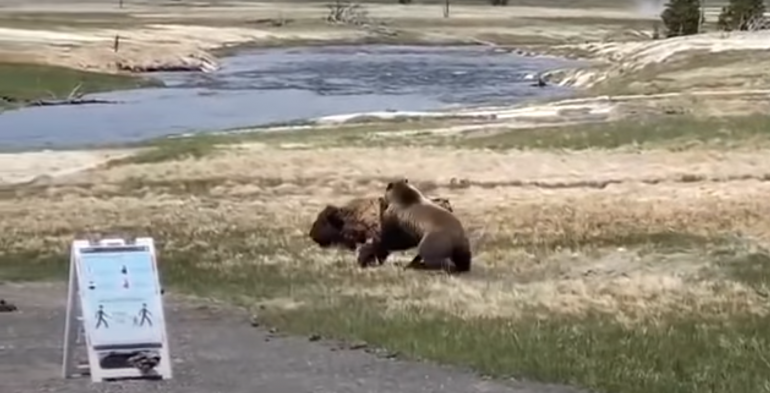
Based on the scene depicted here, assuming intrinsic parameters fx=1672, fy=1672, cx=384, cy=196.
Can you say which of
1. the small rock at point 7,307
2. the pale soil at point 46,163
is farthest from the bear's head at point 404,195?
the pale soil at point 46,163

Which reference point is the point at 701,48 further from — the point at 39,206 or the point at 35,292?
the point at 35,292

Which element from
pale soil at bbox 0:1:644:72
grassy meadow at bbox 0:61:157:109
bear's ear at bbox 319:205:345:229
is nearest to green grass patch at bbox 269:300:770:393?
bear's ear at bbox 319:205:345:229

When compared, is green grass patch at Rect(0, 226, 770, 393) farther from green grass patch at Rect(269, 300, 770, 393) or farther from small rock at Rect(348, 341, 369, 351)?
small rock at Rect(348, 341, 369, 351)

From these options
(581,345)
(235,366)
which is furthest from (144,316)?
(581,345)

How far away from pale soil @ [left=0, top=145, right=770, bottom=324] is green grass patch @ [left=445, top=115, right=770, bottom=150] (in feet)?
4.48

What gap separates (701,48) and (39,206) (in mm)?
46467

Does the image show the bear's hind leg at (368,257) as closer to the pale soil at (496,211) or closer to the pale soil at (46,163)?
the pale soil at (496,211)

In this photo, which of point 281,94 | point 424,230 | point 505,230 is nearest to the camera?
point 424,230

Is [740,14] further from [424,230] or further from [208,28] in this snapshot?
[424,230]

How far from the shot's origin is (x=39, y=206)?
24.6 metres

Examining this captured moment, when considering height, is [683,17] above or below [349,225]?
below

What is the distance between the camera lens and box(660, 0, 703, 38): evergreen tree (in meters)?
94.3

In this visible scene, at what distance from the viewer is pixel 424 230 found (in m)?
16.5

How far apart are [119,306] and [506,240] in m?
10.1
